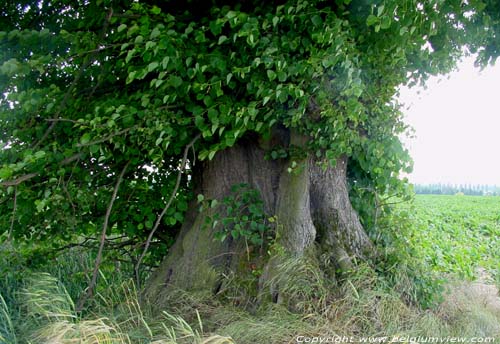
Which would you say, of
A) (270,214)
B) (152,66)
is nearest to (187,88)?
(152,66)

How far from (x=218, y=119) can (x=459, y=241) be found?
7.37 metres

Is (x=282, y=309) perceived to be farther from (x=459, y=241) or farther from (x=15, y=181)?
(x=459, y=241)

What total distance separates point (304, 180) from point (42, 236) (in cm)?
258

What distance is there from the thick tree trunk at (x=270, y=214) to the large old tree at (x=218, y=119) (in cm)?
1

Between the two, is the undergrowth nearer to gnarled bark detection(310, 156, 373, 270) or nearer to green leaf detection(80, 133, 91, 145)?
gnarled bark detection(310, 156, 373, 270)

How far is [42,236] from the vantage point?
4203 millimetres

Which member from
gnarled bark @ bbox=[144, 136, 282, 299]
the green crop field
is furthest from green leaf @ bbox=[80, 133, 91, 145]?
the green crop field

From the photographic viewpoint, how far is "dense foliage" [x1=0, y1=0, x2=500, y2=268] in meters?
3.09

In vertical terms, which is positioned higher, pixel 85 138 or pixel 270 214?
pixel 85 138

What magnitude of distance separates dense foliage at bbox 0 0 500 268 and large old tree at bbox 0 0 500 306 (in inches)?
0.7

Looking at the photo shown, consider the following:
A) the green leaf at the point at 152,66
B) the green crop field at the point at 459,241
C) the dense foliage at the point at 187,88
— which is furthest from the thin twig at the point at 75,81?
the green crop field at the point at 459,241

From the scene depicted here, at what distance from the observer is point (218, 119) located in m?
3.25

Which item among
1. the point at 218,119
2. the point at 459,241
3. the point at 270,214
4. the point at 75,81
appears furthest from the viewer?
the point at 459,241

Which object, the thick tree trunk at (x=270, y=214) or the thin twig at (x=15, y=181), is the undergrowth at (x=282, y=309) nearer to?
the thick tree trunk at (x=270, y=214)
